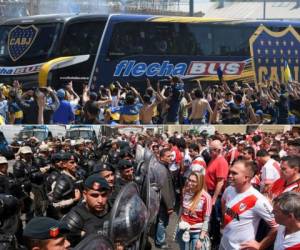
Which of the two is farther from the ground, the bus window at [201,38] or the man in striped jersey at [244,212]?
the man in striped jersey at [244,212]

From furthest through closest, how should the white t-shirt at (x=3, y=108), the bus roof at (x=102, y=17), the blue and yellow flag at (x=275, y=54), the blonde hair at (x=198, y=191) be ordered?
the blue and yellow flag at (x=275, y=54), the bus roof at (x=102, y=17), the white t-shirt at (x=3, y=108), the blonde hair at (x=198, y=191)

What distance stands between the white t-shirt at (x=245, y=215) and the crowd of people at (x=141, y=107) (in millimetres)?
11271

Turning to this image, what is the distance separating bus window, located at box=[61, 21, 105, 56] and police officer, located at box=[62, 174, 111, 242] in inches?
772

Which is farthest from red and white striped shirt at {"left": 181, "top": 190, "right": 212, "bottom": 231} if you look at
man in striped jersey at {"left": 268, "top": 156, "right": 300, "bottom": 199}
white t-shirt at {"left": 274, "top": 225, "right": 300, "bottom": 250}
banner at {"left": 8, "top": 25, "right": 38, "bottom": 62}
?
banner at {"left": 8, "top": 25, "right": 38, "bottom": 62}

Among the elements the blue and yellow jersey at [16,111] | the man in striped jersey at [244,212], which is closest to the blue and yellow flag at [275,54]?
the blue and yellow jersey at [16,111]

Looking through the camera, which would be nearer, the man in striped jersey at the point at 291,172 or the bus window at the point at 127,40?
the man in striped jersey at the point at 291,172

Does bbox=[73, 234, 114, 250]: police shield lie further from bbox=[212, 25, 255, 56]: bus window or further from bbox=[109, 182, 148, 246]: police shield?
bbox=[212, 25, 255, 56]: bus window

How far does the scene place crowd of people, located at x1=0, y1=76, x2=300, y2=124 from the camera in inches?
742

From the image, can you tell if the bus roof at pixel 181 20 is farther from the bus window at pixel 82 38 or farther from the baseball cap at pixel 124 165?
the baseball cap at pixel 124 165

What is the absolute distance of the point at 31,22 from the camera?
1023 inches

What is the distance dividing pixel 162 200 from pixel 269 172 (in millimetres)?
1577

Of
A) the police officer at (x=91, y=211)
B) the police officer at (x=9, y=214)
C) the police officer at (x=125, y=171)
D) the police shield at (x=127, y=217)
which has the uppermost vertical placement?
the police shield at (x=127, y=217)

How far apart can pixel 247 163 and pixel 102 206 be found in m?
1.57

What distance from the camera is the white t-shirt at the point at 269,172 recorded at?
870 cm
